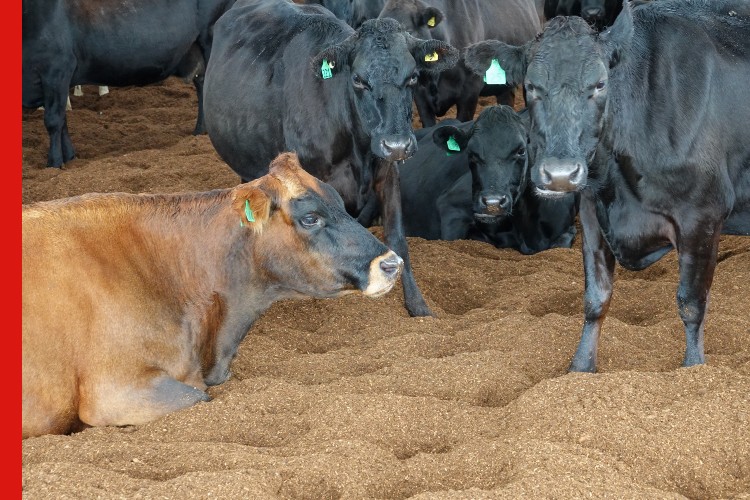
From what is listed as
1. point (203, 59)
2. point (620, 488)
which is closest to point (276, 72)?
point (620, 488)

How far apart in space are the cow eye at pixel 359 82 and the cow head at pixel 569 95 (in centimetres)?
162

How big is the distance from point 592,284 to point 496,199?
2386 millimetres

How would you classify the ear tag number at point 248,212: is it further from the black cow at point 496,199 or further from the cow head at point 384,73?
the black cow at point 496,199

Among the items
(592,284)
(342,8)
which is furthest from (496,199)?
(342,8)

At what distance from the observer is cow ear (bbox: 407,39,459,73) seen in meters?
6.59

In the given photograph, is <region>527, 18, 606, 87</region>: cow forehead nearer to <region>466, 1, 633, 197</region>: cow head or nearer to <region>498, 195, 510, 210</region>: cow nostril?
<region>466, 1, 633, 197</region>: cow head

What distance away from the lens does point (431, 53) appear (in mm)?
6598

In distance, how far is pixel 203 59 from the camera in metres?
12.3

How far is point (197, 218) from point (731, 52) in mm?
2912

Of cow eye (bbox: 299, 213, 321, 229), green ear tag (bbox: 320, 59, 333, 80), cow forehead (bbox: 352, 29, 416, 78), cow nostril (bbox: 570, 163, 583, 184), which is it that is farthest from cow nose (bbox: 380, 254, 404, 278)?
green ear tag (bbox: 320, 59, 333, 80)

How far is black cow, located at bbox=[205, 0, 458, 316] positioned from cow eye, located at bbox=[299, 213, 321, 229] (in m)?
1.28

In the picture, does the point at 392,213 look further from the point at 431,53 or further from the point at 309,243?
the point at 309,243

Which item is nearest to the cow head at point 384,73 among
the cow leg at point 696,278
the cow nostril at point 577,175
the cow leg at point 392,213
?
the cow leg at point 392,213

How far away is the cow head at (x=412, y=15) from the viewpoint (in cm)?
866
